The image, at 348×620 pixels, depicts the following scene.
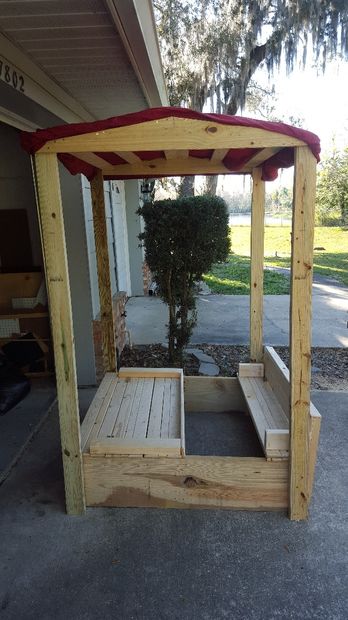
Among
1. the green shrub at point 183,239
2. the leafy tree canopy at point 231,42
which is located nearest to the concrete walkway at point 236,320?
the green shrub at point 183,239

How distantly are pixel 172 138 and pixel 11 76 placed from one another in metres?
1.40

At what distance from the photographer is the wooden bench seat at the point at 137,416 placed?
2598 mm

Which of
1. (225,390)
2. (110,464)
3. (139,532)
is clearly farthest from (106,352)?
(139,532)

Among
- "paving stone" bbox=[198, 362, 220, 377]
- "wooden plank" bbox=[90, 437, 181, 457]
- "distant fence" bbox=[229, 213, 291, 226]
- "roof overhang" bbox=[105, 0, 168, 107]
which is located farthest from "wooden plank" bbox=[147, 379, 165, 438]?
"distant fence" bbox=[229, 213, 291, 226]

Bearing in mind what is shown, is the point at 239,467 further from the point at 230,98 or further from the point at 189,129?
the point at 230,98

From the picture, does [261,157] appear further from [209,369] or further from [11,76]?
[209,369]

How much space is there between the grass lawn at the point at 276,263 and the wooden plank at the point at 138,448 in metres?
6.03

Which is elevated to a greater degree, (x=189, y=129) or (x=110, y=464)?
(x=189, y=129)

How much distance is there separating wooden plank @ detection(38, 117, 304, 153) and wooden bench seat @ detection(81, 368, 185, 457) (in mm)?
1683

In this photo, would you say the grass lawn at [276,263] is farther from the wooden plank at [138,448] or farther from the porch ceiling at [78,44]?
the wooden plank at [138,448]

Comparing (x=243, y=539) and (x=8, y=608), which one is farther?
(x=243, y=539)

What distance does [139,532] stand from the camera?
2.45m

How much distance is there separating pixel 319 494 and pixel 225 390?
1.30 meters

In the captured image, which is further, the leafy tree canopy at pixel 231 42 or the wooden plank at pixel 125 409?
the leafy tree canopy at pixel 231 42
